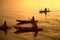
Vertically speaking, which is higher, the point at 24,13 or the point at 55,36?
the point at 24,13

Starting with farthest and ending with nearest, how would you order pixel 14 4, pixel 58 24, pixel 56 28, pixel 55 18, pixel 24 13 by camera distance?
pixel 14 4, pixel 24 13, pixel 55 18, pixel 58 24, pixel 56 28

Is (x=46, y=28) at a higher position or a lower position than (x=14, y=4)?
lower

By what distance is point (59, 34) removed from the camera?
1213 millimetres

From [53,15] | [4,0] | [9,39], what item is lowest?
[9,39]

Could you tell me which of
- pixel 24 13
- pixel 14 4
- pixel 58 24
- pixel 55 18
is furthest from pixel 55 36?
pixel 14 4

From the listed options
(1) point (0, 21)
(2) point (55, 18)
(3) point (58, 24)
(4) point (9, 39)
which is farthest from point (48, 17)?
(4) point (9, 39)

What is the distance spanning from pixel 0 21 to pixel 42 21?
0.34 metres

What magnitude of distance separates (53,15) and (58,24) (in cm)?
28

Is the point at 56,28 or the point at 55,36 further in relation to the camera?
the point at 56,28

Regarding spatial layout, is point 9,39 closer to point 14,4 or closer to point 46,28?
point 46,28

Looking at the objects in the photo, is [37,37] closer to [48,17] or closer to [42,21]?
[42,21]

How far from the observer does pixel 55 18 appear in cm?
160

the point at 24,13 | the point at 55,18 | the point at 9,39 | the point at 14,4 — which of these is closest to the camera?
the point at 9,39

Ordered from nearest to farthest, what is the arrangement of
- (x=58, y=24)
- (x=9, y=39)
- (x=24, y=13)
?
(x=9, y=39) → (x=58, y=24) → (x=24, y=13)
